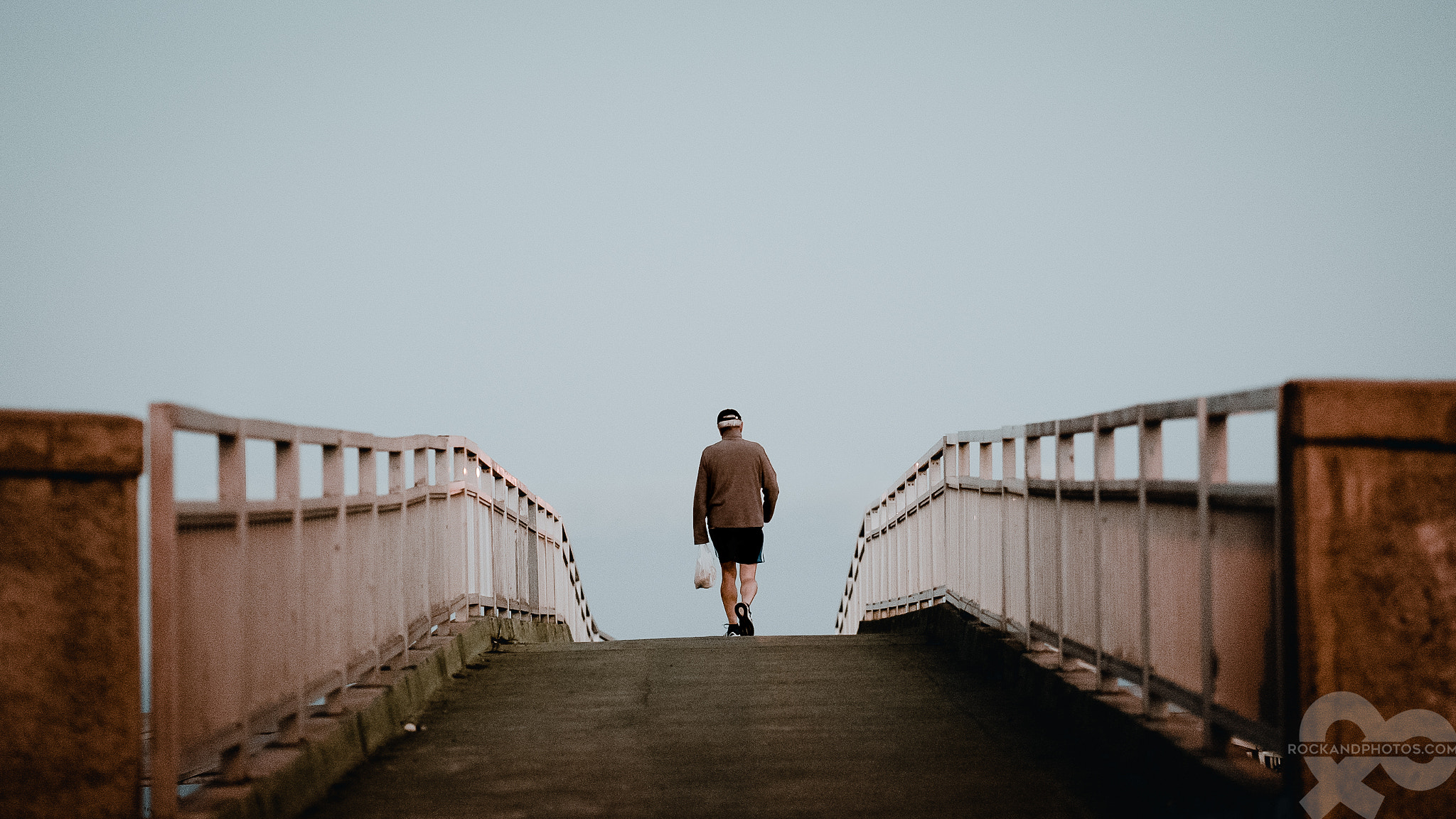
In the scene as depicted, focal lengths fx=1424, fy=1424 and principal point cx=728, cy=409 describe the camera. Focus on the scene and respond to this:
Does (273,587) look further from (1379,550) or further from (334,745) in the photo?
(1379,550)

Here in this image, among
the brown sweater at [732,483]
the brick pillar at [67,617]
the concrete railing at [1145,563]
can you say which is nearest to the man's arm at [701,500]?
the brown sweater at [732,483]

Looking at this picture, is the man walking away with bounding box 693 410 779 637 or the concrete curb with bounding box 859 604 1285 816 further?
the man walking away with bounding box 693 410 779 637

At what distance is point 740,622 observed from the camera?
12.7 metres

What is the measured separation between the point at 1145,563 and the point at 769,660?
4376 mm

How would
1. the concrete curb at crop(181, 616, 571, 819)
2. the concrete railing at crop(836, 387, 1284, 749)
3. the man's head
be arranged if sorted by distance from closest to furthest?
the concrete railing at crop(836, 387, 1284, 749) → the concrete curb at crop(181, 616, 571, 819) → the man's head

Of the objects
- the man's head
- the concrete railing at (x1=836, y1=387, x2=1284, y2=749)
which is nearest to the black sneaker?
the man's head

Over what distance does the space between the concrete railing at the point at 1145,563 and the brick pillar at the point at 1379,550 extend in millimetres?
160

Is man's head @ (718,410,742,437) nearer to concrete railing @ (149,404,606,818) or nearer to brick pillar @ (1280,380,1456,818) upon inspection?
concrete railing @ (149,404,606,818)

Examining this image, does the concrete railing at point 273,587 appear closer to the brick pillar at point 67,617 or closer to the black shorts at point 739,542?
the brick pillar at point 67,617

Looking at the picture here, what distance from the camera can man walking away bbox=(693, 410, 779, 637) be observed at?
12328mm

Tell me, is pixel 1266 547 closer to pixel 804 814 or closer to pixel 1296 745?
pixel 1296 745

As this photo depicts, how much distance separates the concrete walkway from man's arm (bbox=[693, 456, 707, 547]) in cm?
292

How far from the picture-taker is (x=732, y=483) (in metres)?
12.3

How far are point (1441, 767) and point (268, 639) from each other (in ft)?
13.2
